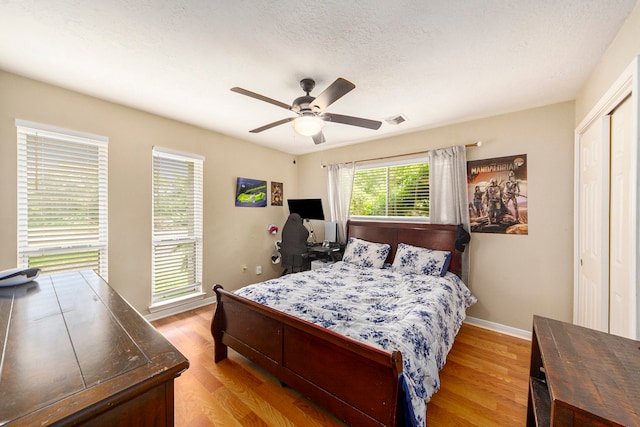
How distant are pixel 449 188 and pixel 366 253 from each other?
4.42 ft

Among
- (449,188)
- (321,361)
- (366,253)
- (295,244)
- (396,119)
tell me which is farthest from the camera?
(295,244)

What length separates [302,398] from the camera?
5.99 ft

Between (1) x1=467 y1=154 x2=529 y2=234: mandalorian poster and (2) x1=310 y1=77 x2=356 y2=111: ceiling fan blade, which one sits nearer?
(2) x1=310 y1=77 x2=356 y2=111: ceiling fan blade

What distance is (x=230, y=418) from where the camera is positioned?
1653mm

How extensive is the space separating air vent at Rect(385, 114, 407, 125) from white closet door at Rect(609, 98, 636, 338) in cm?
168

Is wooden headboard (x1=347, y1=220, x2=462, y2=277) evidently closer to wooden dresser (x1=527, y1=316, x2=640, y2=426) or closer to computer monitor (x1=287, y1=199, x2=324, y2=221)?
computer monitor (x1=287, y1=199, x2=324, y2=221)

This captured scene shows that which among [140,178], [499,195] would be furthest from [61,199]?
[499,195]

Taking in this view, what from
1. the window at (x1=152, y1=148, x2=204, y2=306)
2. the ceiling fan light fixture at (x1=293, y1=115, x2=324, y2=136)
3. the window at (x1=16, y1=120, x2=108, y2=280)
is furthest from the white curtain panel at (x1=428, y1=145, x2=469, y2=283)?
the window at (x1=16, y1=120, x2=108, y2=280)

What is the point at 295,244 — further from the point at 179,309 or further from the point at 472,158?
the point at 472,158

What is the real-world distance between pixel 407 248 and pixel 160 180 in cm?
323

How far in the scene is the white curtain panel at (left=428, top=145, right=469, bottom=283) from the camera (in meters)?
3.04

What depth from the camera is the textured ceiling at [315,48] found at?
1433mm

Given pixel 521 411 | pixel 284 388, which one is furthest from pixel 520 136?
pixel 284 388

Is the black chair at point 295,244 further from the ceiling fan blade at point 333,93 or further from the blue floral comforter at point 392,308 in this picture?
the ceiling fan blade at point 333,93
